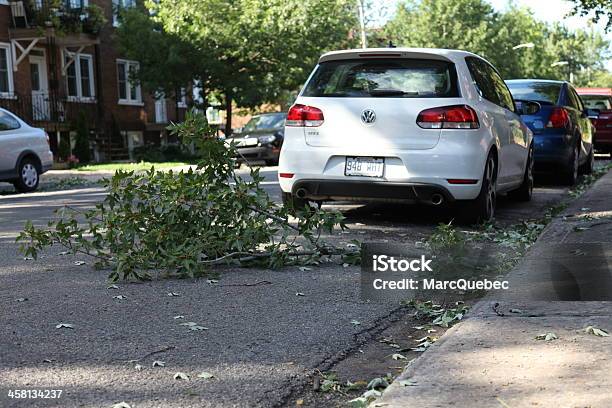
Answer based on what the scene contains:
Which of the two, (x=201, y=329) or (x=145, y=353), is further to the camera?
(x=201, y=329)

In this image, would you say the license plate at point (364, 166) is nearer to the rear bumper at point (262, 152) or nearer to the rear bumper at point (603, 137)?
the rear bumper at point (603, 137)

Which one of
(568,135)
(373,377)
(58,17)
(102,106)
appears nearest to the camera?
(373,377)

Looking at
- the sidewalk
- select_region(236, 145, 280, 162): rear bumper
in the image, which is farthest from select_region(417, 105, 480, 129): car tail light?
select_region(236, 145, 280, 162): rear bumper

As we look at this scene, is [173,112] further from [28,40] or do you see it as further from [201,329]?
[201,329]

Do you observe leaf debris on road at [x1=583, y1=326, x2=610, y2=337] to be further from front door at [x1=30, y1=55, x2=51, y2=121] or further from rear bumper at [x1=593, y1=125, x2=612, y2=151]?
front door at [x1=30, y1=55, x2=51, y2=121]

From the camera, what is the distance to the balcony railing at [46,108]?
28266mm

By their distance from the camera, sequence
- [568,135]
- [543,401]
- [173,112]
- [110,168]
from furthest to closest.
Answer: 1. [173,112]
2. [110,168]
3. [568,135]
4. [543,401]

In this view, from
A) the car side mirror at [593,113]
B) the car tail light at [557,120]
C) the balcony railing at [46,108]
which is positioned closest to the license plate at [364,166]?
the car tail light at [557,120]

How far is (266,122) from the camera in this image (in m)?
26.2

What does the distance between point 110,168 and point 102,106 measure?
878cm

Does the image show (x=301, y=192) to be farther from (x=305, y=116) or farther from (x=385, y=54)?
(x=385, y=54)

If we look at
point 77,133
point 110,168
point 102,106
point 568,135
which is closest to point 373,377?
point 568,135

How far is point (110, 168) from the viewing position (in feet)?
81.5

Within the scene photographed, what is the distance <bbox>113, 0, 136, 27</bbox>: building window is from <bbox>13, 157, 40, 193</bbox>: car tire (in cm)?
1742
